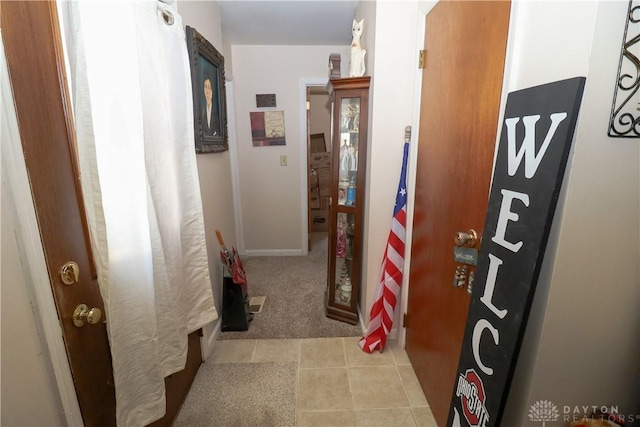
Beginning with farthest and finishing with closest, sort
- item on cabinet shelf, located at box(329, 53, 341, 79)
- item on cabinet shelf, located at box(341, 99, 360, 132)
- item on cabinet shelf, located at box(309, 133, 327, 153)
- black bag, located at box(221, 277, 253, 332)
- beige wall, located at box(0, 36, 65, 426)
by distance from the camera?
Result: item on cabinet shelf, located at box(309, 133, 327, 153), item on cabinet shelf, located at box(329, 53, 341, 79), black bag, located at box(221, 277, 253, 332), item on cabinet shelf, located at box(341, 99, 360, 132), beige wall, located at box(0, 36, 65, 426)

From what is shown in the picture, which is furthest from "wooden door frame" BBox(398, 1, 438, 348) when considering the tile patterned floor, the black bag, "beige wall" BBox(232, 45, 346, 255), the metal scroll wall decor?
"beige wall" BBox(232, 45, 346, 255)

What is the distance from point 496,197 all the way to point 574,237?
218 mm

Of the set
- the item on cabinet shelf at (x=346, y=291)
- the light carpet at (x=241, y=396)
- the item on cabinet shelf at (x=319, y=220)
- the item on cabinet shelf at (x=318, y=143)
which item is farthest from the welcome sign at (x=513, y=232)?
the item on cabinet shelf at (x=318, y=143)

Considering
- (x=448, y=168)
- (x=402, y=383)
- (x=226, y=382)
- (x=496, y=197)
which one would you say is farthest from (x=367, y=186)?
(x=226, y=382)

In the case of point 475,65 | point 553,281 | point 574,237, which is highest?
point 475,65

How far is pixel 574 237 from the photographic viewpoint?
0.73 m

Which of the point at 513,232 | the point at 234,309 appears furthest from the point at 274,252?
the point at 513,232

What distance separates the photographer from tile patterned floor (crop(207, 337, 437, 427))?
58.2 inches

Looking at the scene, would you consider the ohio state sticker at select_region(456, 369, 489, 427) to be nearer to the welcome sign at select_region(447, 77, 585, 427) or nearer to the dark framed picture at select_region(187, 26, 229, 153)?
the welcome sign at select_region(447, 77, 585, 427)

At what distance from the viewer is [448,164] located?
4.20 feet

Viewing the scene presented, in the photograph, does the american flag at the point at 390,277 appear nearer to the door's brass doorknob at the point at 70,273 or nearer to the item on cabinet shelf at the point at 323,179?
the door's brass doorknob at the point at 70,273

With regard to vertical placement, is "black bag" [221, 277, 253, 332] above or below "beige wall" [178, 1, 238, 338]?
below

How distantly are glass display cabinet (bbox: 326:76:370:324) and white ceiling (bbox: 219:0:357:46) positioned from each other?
72 centimetres

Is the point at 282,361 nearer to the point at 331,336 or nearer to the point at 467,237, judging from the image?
the point at 331,336
